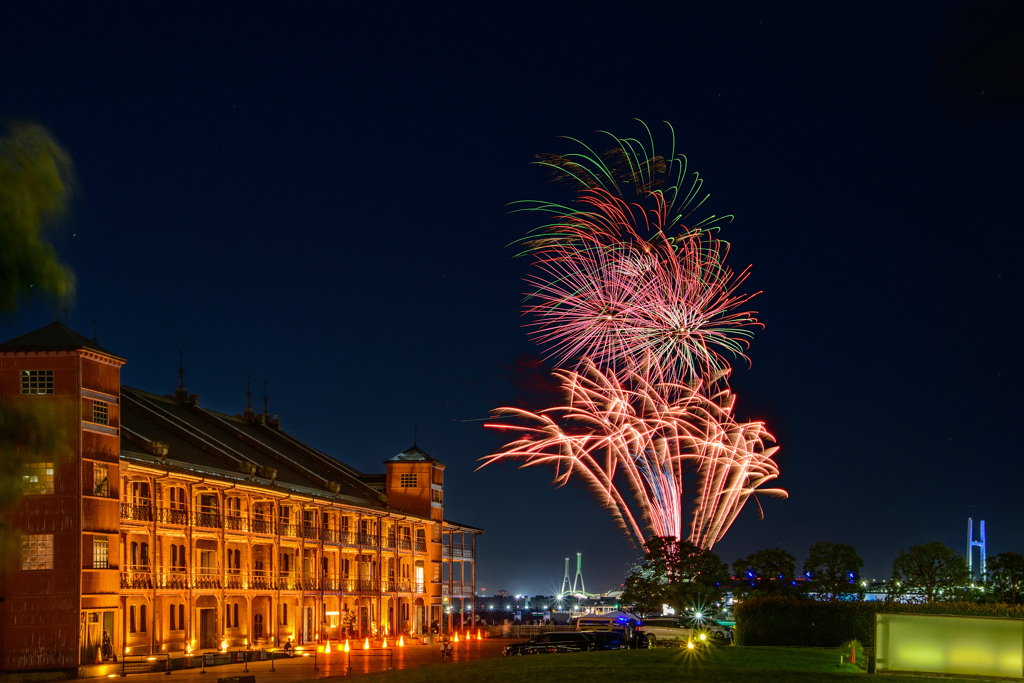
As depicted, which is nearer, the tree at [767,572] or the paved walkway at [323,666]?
the paved walkway at [323,666]

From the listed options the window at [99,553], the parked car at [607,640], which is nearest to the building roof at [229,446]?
the window at [99,553]

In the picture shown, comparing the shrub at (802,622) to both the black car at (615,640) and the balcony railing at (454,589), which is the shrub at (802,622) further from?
the balcony railing at (454,589)

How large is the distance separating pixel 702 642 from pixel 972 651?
62.2 ft

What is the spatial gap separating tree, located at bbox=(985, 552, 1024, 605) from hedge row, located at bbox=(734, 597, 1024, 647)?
30387 mm

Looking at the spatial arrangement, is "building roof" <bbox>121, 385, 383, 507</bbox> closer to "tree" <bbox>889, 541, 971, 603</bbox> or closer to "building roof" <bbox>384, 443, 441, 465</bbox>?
"building roof" <bbox>384, 443, 441, 465</bbox>

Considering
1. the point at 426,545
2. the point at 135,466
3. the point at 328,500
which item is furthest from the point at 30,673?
the point at 426,545

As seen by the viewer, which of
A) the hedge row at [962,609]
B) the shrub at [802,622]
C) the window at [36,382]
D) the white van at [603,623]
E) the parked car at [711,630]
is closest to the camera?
the hedge row at [962,609]

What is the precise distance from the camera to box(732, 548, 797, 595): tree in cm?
6994

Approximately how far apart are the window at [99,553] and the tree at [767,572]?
138 feet

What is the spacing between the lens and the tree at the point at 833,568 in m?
76.4

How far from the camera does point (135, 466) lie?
43500 mm

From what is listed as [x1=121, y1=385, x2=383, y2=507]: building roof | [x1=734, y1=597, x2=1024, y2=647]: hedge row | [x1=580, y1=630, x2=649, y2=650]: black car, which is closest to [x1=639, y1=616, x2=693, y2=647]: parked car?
[x1=580, y1=630, x2=649, y2=650]: black car

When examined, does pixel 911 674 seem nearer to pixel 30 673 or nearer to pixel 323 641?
pixel 30 673

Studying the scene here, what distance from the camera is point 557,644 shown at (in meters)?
39.7
